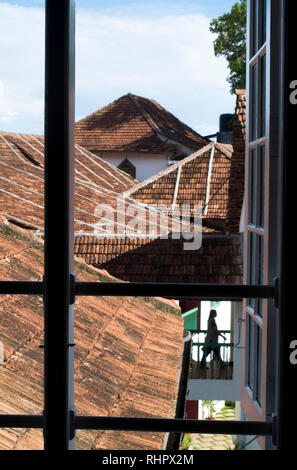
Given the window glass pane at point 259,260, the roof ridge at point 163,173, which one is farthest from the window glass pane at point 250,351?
the roof ridge at point 163,173

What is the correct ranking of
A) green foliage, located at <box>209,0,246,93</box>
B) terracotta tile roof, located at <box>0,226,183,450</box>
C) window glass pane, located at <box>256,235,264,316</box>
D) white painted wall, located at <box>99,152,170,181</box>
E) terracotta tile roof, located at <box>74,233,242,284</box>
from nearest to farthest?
terracotta tile roof, located at <box>0,226,183,450</box> < window glass pane, located at <box>256,235,264,316</box> < terracotta tile roof, located at <box>74,233,242,284</box> < green foliage, located at <box>209,0,246,93</box> < white painted wall, located at <box>99,152,170,181</box>

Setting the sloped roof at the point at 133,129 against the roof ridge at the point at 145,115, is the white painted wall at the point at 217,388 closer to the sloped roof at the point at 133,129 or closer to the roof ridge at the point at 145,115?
the sloped roof at the point at 133,129

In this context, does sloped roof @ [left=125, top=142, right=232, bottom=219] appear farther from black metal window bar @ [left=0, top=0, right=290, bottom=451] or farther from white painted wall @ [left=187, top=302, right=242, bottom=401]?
black metal window bar @ [left=0, top=0, right=290, bottom=451]

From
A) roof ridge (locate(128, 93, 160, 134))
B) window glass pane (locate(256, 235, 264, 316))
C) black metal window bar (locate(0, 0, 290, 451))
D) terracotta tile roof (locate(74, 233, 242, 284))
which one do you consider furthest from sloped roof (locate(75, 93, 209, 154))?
black metal window bar (locate(0, 0, 290, 451))

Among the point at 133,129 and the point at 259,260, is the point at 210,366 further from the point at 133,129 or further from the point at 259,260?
the point at 133,129

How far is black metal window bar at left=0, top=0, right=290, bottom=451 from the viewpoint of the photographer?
1.00 metres

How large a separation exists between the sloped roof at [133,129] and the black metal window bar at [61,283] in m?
18.7

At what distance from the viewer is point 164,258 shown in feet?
29.4

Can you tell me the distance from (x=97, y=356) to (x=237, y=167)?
6257 mm

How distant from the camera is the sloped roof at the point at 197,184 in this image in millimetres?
12190

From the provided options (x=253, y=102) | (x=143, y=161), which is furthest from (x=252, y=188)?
(x=143, y=161)

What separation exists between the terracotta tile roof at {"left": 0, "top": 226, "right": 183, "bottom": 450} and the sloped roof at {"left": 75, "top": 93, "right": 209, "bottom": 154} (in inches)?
668
